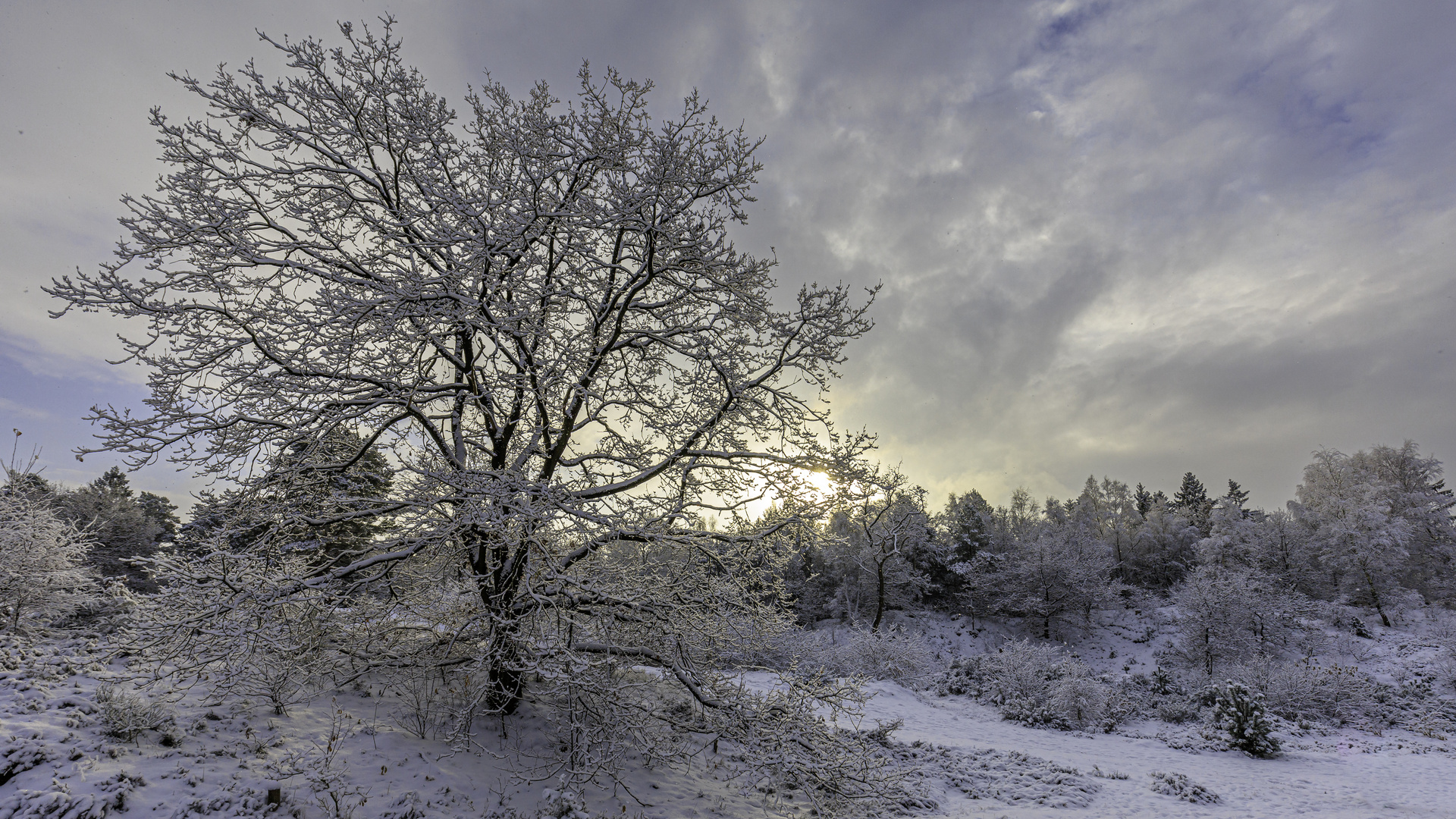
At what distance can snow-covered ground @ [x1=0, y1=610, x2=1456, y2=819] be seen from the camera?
4.41 m

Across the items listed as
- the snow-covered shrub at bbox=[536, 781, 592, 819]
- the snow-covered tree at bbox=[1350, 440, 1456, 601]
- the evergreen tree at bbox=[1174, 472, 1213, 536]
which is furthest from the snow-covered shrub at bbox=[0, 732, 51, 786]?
the evergreen tree at bbox=[1174, 472, 1213, 536]

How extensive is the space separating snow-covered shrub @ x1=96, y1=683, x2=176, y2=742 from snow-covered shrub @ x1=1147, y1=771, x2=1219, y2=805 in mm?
12814

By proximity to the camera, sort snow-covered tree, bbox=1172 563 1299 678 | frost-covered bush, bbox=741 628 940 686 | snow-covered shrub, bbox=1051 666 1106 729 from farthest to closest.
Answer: snow-covered tree, bbox=1172 563 1299 678 → frost-covered bush, bbox=741 628 940 686 → snow-covered shrub, bbox=1051 666 1106 729

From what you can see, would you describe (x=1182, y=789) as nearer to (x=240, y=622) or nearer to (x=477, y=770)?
(x=477, y=770)

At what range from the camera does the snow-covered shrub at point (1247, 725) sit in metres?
10.8

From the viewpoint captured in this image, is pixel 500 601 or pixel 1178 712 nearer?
→ pixel 500 601

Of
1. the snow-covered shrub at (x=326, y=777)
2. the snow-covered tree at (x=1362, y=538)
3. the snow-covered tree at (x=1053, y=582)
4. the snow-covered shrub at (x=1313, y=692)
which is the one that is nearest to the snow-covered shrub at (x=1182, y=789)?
the snow-covered shrub at (x=1313, y=692)

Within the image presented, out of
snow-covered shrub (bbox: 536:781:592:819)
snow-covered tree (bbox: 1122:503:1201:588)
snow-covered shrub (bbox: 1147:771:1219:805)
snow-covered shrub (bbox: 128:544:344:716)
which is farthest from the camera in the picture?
snow-covered tree (bbox: 1122:503:1201:588)

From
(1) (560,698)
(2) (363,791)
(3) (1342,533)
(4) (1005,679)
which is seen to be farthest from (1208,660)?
(2) (363,791)

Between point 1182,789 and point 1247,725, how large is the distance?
442 centimetres

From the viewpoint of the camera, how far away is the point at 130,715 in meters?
5.06

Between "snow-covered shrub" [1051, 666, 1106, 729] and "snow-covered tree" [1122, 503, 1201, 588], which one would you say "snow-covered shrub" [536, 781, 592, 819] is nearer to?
"snow-covered shrub" [1051, 666, 1106, 729]

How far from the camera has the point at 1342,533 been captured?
27078 mm

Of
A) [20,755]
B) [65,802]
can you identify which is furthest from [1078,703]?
[20,755]
